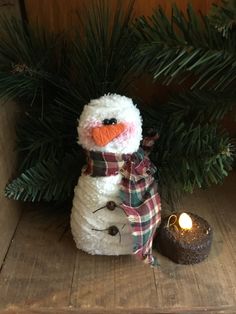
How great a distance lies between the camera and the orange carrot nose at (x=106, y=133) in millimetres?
527

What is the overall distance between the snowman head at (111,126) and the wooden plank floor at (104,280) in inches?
6.9

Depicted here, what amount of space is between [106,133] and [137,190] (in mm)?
101

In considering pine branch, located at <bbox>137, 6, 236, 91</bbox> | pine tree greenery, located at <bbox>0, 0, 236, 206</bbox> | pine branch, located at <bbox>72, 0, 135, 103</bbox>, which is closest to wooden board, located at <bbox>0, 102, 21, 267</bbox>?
pine tree greenery, located at <bbox>0, 0, 236, 206</bbox>

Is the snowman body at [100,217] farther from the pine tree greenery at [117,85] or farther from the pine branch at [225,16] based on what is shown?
the pine branch at [225,16]

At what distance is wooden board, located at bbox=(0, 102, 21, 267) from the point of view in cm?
62

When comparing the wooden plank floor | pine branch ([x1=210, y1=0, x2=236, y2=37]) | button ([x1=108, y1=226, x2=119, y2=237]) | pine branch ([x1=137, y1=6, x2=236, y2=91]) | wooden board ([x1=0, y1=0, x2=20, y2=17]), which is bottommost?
the wooden plank floor

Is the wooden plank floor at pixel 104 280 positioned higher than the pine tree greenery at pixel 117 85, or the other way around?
the pine tree greenery at pixel 117 85

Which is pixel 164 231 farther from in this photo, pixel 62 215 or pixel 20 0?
pixel 20 0

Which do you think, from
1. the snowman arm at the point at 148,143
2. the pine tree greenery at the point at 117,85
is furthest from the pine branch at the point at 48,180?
the snowman arm at the point at 148,143

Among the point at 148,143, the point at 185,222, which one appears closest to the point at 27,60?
the point at 148,143

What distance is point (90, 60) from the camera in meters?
0.60

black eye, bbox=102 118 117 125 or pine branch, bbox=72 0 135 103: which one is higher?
pine branch, bbox=72 0 135 103

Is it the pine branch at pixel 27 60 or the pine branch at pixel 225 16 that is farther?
the pine branch at pixel 27 60

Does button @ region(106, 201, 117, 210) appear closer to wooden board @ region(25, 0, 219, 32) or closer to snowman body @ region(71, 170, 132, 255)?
snowman body @ region(71, 170, 132, 255)
